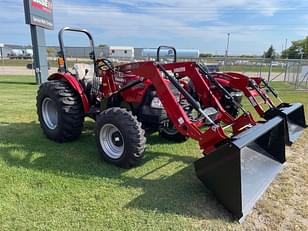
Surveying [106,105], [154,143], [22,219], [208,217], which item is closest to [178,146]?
[154,143]

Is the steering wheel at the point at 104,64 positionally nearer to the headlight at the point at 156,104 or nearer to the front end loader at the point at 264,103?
the headlight at the point at 156,104

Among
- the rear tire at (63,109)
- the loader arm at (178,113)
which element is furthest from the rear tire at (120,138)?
the rear tire at (63,109)

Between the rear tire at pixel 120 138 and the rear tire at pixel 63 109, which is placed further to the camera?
the rear tire at pixel 63 109

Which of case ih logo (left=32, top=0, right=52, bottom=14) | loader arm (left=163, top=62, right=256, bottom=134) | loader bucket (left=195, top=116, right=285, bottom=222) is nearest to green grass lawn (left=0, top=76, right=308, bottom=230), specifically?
loader bucket (left=195, top=116, right=285, bottom=222)

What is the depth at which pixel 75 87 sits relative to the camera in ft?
16.2

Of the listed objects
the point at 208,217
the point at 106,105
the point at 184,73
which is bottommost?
the point at 208,217

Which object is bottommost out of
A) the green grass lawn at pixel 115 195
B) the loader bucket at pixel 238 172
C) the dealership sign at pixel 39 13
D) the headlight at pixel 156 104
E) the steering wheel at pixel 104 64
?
the green grass lawn at pixel 115 195

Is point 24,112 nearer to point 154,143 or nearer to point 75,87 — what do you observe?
point 75,87

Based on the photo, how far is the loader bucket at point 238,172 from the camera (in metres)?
2.88

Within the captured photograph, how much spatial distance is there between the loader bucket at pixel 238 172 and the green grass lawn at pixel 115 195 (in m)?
0.16

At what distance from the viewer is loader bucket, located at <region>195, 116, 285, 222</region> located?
A: 113 inches

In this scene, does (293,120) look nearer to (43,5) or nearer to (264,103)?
(264,103)

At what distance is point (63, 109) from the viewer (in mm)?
4762

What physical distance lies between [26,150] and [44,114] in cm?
97
